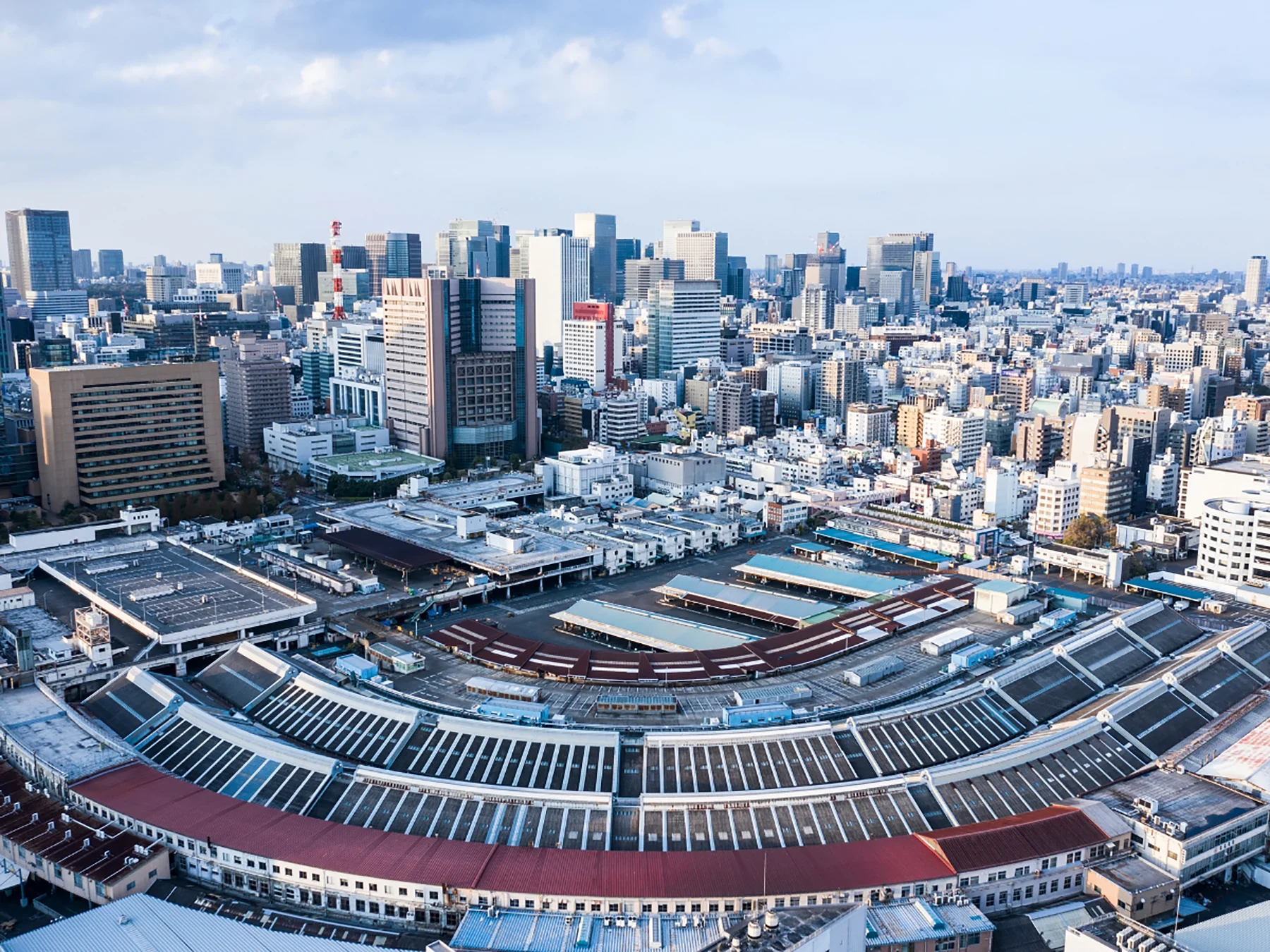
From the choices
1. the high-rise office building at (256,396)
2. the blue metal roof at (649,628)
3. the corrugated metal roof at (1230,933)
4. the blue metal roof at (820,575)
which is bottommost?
the corrugated metal roof at (1230,933)

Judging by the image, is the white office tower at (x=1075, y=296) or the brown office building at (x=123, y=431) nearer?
the brown office building at (x=123, y=431)

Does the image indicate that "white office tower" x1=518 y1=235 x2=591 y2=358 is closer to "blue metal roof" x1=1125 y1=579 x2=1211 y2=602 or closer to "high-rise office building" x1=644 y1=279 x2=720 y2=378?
"high-rise office building" x1=644 y1=279 x2=720 y2=378

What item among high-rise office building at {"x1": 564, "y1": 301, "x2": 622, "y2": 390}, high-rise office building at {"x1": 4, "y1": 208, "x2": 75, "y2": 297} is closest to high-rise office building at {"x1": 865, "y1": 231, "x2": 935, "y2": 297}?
high-rise office building at {"x1": 564, "y1": 301, "x2": 622, "y2": 390}

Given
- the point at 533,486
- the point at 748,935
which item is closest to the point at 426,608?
the point at 533,486

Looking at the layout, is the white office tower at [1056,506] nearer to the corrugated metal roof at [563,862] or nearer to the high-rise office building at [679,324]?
the corrugated metal roof at [563,862]

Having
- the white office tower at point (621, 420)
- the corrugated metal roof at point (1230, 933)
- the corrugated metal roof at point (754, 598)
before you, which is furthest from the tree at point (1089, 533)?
the white office tower at point (621, 420)

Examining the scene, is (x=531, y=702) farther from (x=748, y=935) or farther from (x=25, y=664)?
(x=25, y=664)
